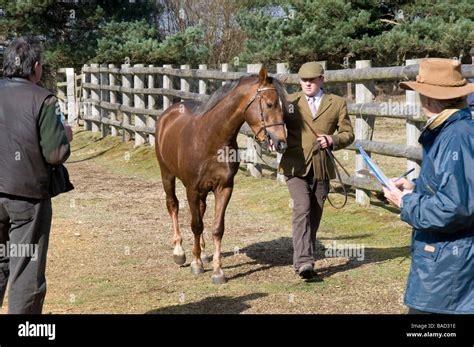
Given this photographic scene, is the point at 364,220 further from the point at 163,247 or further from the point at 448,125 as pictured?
the point at 448,125

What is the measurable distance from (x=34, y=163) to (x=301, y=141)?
327 centimetres

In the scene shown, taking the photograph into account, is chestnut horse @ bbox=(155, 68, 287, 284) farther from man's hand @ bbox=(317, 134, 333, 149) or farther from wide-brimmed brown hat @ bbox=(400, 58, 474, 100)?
wide-brimmed brown hat @ bbox=(400, 58, 474, 100)

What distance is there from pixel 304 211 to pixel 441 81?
3762 millimetres

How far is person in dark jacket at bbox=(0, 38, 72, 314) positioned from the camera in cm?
482

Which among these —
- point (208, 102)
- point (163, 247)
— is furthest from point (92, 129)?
point (208, 102)

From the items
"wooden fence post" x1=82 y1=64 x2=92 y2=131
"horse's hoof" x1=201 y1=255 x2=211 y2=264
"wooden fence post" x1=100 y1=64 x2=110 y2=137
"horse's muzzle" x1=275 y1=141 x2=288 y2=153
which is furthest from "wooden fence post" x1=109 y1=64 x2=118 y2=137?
"horse's muzzle" x1=275 y1=141 x2=288 y2=153

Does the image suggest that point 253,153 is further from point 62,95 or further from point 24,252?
point 62,95

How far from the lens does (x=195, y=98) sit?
15469 mm

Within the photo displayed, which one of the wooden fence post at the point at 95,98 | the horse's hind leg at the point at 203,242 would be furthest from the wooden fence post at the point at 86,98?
the horse's hind leg at the point at 203,242

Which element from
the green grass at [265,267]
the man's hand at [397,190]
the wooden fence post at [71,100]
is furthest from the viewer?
the wooden fence post at [71,100]

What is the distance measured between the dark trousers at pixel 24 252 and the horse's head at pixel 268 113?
2.74 metres

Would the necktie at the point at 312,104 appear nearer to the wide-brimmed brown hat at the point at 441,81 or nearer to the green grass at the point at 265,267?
the green grass at the point at 265,267

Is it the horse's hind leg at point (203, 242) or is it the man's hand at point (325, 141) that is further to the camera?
the horse's hind leg at point (203, 242)

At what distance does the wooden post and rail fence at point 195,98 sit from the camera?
9.66 m
